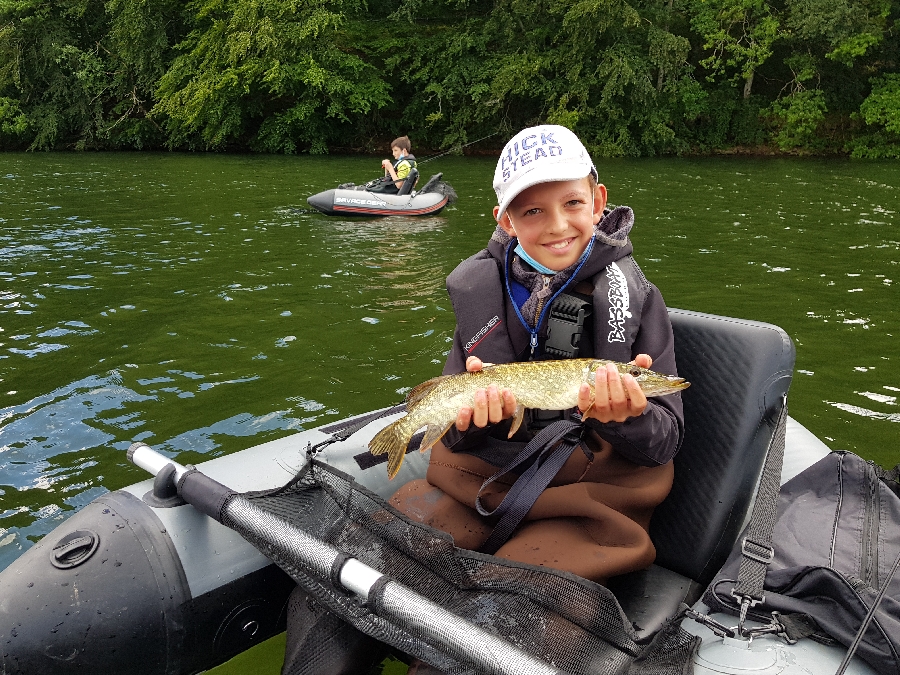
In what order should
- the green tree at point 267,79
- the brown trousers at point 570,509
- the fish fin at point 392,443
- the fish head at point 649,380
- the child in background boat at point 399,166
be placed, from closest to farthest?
the fish head at point 649,380, the brown trousers at point 570,509, the fish fin at point 392,443, the child in background boat at point 399,166, the green tree at point 267,79

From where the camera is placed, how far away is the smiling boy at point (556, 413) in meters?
2.56

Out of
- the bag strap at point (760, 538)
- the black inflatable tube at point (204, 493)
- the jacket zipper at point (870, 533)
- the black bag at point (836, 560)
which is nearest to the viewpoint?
the black bag at point (836, 560)

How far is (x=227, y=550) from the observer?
2879mm

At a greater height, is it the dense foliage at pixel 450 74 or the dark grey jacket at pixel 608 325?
the dense foliage at pixel 450 74

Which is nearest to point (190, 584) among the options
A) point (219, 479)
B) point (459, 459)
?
point (219, 479)

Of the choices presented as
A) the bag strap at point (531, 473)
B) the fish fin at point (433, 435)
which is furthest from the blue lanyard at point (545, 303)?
the fish fin at point (433, 435)

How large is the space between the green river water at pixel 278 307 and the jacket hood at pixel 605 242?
7.07 ft

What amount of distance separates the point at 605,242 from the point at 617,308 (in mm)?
298

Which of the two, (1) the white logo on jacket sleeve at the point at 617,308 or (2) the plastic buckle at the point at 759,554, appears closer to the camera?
(2) the plastic buckle at the point at 759,554

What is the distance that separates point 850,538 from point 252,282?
8.84 meters

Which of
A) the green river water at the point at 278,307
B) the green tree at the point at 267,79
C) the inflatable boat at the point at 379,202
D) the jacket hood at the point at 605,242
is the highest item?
the green tree at the point at 267,79

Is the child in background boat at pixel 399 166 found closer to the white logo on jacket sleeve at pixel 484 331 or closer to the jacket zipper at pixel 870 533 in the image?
the white logo on jacket sleeve at pixel 484 331

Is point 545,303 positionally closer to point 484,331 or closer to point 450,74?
point 484,331

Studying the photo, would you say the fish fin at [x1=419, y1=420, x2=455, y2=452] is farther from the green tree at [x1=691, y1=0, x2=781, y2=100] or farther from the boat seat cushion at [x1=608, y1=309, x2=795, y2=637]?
the green tree at [x1=691, y1=0, x2=781, y2=100]
